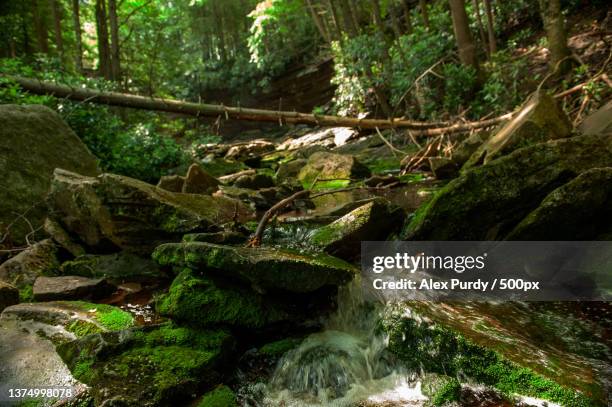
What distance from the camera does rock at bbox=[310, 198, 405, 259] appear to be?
4.50 metres

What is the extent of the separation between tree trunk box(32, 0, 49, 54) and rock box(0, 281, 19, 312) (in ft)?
56.0

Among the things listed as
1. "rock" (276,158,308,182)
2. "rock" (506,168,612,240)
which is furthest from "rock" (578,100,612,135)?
"rock" (276,158,308,182)

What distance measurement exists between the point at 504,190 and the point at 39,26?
19929mm

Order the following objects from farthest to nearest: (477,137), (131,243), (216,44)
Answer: (216,44), (477,137), (131,243)

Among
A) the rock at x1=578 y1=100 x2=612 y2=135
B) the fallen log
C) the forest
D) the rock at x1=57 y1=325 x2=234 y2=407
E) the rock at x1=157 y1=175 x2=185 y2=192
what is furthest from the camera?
the fallen log

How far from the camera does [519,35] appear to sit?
42.0 ft

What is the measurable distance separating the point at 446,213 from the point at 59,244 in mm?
4620

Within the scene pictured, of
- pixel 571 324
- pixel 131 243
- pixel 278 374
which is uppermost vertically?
pixel 131 243

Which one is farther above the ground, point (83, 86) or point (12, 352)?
point (83, 86)

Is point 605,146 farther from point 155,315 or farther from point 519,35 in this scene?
point 519,35

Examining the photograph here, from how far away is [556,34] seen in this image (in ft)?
29.4

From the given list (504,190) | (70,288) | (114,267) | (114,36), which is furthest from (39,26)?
(504,190)

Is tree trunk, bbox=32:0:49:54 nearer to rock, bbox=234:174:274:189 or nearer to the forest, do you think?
the forest

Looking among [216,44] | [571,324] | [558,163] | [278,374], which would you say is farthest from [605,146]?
[216,44]
